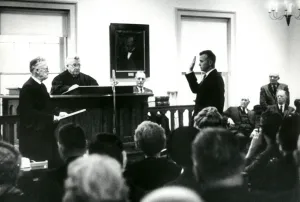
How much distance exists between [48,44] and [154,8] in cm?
215

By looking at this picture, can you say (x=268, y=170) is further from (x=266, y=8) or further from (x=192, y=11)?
(x=266, y=8)

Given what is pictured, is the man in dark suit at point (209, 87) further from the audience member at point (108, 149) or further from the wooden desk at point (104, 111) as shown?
the audience member at point (108, 149)

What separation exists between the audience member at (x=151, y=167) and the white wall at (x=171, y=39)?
17.6 feet

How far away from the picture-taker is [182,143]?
2.94 meters

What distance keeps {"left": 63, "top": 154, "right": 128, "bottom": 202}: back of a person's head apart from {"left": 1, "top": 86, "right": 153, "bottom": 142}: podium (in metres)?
3.79

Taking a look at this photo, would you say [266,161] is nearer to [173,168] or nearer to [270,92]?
[173,168]

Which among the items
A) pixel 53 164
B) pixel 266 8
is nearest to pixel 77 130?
pixel 53 164

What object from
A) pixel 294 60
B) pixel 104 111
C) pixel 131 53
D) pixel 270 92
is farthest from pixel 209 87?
pixel 294 60

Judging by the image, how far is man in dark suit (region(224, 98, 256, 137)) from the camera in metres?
7.72

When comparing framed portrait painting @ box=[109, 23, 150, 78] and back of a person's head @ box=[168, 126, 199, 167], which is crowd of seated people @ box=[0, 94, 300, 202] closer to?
back of a person's head @ box=[168, 126, 199, 167]

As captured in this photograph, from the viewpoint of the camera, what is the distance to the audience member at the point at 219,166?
5.64ft

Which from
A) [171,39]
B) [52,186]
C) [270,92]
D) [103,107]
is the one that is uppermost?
[171,39]

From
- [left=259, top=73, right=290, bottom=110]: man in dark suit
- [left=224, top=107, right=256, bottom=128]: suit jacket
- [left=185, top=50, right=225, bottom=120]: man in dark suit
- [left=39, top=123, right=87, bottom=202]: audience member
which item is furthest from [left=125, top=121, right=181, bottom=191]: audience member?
[left=259, top=73, right=290, bottom=110]: man in dark suit

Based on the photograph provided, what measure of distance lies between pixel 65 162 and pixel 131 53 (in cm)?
600
